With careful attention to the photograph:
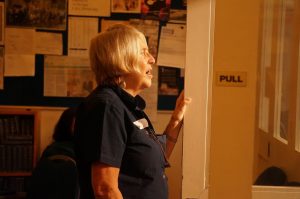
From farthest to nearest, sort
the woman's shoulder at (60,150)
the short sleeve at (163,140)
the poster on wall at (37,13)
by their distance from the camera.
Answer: the poster on wall at (37,13)
the woman's shoulder at (60,150)
the short sleeve at (163,140)

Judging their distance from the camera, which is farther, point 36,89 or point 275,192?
point 36,89

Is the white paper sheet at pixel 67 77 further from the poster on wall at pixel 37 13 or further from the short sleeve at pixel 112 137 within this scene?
the short sleeve at pixel 112 137

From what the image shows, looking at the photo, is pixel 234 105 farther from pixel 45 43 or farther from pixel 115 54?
pixel 45 43

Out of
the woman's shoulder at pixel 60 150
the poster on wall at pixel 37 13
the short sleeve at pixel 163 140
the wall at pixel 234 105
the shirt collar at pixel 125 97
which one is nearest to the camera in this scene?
the wall at pixel 234 105

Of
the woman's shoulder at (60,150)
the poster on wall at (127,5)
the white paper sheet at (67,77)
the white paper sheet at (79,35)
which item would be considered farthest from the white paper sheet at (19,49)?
the woman's shoulder at (60,150)

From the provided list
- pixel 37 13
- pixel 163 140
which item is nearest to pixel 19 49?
pixel 37 13

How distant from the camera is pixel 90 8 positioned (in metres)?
3.11

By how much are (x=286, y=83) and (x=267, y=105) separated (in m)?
0.10

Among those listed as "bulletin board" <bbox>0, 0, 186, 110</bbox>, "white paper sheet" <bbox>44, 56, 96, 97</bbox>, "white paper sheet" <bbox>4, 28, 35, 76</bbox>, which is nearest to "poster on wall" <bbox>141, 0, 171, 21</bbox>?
"bulletin board" <bbox>0, 0, 186, 110</bbox>

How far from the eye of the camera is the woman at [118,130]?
123 cm

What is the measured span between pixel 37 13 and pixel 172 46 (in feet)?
3.33

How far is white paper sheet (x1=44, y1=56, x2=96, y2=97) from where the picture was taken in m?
3.13

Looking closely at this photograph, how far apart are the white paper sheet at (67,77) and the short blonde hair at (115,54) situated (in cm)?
179

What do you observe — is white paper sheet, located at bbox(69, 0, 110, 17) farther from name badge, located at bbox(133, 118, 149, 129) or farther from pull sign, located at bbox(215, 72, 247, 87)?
pull sign, located at bbox(215, 72, 247, 87)
